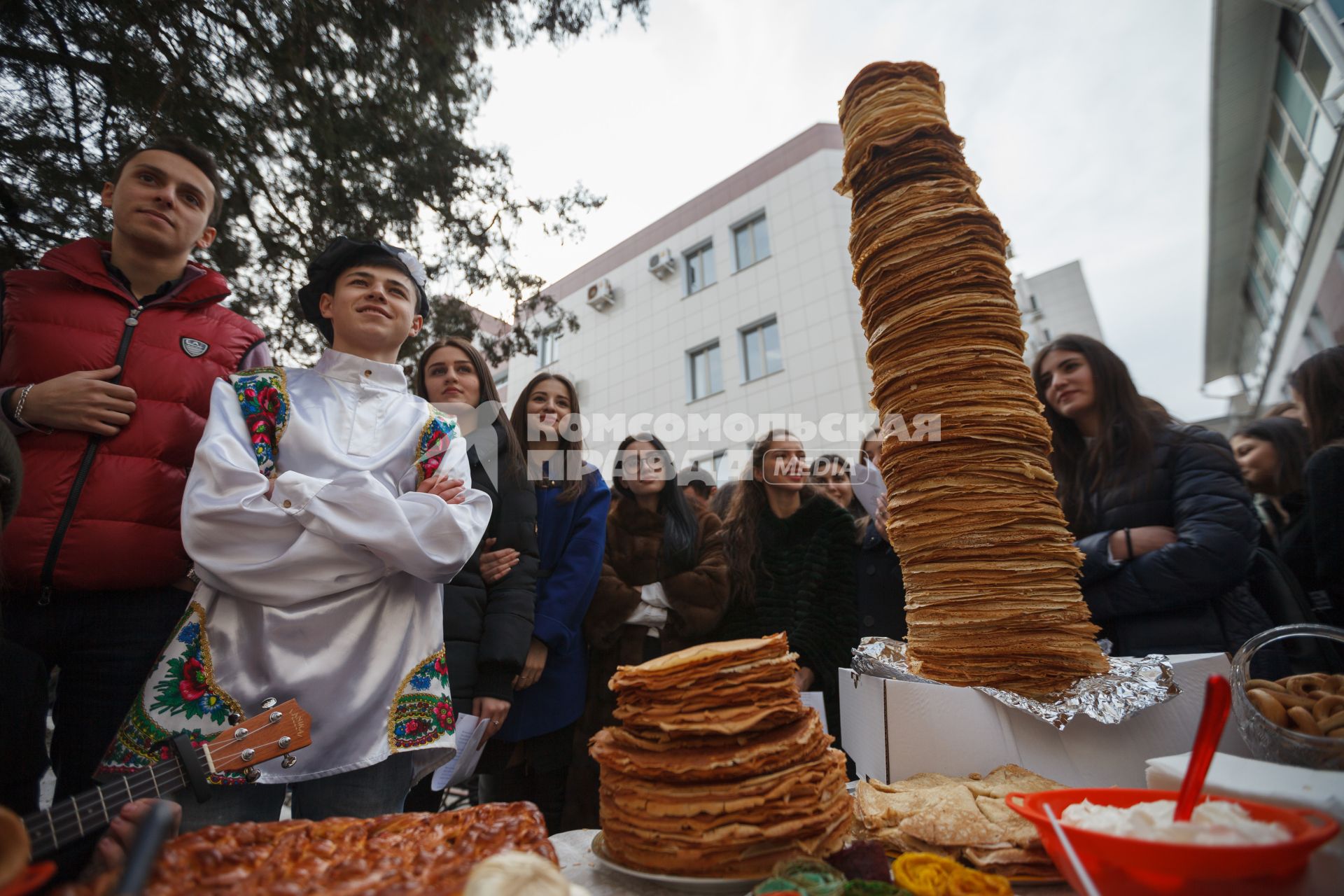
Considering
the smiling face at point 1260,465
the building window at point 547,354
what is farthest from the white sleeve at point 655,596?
the building window at point 547,354

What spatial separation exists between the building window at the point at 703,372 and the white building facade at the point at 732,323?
38mm

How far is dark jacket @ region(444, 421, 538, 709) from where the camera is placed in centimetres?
249

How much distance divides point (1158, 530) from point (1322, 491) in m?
0.98

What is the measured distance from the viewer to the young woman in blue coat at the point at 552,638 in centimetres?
300

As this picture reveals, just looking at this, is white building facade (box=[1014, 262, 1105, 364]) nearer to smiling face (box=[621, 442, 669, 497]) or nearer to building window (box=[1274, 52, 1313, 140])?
building window (box=[1274, 52, 1313, 140])

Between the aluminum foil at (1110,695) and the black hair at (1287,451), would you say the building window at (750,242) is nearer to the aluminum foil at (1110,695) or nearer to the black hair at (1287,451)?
the black hair at (1287,451)

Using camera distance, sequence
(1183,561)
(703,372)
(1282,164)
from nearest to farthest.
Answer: (1183,561) → (1282,164) → (703,372)

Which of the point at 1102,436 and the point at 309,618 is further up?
the point at 1102,436

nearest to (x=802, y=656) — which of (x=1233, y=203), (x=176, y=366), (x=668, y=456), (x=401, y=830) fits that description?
(x=668, y=456)

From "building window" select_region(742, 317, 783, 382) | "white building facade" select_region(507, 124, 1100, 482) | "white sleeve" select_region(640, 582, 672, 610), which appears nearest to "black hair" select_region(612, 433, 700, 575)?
"white sleeve" select_region(640, 582, 672, 610)

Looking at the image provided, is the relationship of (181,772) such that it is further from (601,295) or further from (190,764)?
(601,295)

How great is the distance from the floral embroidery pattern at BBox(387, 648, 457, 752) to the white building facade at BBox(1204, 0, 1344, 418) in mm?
10779

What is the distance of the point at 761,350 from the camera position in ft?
48.7

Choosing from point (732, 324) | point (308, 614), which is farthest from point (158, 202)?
point (732, 324)
